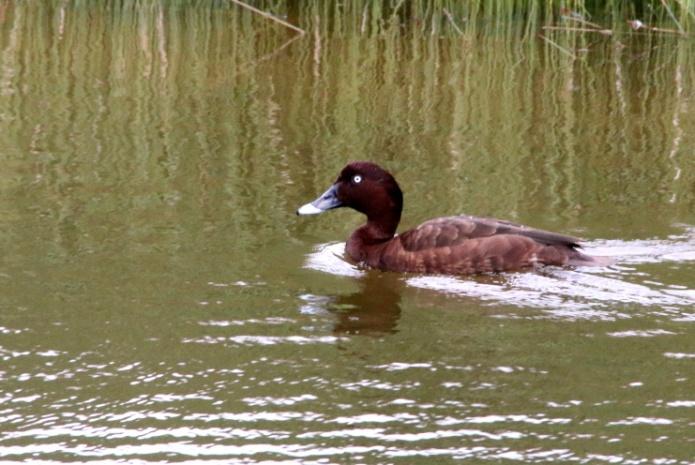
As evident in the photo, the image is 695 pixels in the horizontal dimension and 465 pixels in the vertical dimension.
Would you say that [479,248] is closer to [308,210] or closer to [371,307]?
[371,307]

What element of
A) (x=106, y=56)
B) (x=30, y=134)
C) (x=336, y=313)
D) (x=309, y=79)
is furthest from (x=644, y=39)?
(x=336, y=313)

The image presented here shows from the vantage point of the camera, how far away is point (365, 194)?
9.76 m

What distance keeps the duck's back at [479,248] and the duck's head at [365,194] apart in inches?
20.1

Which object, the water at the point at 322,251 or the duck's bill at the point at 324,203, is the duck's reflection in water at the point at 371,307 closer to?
the water at the point at 322,251

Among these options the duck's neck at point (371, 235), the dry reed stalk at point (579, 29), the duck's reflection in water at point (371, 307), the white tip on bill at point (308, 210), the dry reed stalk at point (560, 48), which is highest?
the dry reed stalk at point (579, 29)

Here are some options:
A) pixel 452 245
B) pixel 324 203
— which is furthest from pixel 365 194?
pixel 452 245

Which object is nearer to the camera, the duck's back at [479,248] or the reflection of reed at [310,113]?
the duck's back at [479,248]

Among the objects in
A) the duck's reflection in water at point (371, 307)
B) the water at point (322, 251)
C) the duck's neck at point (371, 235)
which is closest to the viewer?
the water at point (322, 251)

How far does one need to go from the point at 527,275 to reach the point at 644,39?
7498 millimetres

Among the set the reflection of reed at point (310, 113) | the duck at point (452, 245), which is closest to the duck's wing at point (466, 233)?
the duck at point (452, 245)

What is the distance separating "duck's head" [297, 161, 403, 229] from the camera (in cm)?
970

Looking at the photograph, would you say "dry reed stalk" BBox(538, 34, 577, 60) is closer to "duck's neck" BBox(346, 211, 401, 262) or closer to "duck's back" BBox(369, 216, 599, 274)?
"duck's neck" BBox(346, 211, 401, 262)

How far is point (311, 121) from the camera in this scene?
41.2ft

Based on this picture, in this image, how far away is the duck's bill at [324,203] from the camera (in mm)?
9680
